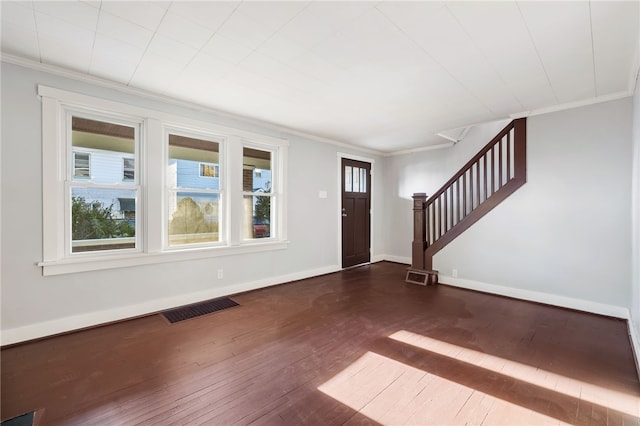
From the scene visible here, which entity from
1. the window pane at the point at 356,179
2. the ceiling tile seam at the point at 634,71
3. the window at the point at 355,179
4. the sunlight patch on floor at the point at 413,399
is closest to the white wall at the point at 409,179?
the window at the point at 355,179

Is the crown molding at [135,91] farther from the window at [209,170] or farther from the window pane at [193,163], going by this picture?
the window at [209,170]

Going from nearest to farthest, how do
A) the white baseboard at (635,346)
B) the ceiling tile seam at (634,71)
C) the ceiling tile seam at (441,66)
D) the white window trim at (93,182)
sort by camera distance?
the ceiling tile seam at (441,66) < the white baseboard at (635,346) < the ceiling tile seam at (634,71) < the white window trim at (93,182)

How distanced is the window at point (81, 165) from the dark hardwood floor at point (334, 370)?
155cm

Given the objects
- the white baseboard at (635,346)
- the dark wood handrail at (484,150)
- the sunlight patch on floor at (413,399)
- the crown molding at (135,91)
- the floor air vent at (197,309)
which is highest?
the crown molding at (135,91)

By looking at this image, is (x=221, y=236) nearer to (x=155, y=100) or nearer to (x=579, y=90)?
(x=155, y=100)

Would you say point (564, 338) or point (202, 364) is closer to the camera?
point (202, 364)

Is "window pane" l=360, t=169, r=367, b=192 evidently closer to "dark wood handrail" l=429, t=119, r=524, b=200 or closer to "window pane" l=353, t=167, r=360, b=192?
"window pane" l=353, t=167, r=360, b=192

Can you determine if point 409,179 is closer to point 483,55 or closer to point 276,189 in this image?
point 276,189

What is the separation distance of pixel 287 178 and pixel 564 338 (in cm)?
382

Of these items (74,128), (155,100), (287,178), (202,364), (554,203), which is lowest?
(202,364)

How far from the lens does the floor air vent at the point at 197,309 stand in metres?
3.05

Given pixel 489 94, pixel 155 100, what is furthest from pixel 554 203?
pixel 155 100

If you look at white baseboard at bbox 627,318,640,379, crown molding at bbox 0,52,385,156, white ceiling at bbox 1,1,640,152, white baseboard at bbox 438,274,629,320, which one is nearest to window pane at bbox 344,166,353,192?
crown molding at bbox 0,52,385,156

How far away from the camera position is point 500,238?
3.91 meters
